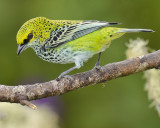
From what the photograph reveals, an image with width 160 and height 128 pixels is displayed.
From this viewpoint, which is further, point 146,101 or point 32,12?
point 32,12

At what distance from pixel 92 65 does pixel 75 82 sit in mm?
2039

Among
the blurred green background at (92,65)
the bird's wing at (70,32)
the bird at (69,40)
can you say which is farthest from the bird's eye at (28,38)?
the blurred green background at (92,65)

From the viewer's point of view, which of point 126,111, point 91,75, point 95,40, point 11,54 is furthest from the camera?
point 11,54

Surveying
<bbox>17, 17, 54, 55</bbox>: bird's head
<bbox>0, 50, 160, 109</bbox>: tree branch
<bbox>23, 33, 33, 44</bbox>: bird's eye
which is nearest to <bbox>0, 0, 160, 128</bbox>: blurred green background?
<bbox>17, 17, 54, 55</bbox>: bird's head

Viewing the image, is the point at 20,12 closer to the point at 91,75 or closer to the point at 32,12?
the point at 32,12

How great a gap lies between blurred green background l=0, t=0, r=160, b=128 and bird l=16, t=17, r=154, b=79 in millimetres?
1026

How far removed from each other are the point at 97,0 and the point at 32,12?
96cm

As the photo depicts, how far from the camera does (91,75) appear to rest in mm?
4238

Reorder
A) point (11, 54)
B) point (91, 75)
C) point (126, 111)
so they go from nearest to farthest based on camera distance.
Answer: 1. point (91, 75)
2. point (126, 111)
3. point (11, 54)

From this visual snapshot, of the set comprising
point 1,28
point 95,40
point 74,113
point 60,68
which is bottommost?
point 74,113

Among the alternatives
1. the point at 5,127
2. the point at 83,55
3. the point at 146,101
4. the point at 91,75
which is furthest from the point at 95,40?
the point at 146,101

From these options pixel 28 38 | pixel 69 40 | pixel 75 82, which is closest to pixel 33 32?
pixel 28 38

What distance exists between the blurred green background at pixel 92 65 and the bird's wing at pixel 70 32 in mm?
996

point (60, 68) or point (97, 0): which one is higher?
point (97, 0)
